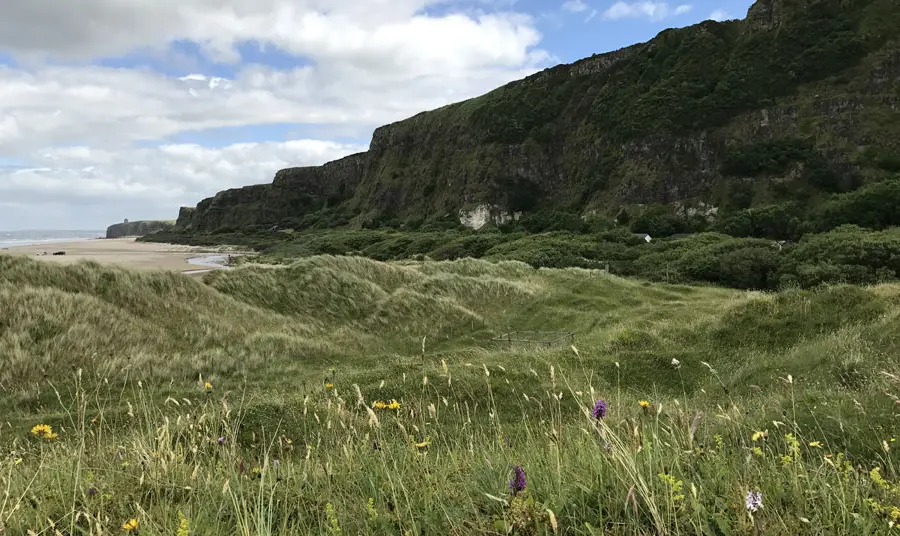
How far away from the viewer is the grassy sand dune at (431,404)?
285 cm

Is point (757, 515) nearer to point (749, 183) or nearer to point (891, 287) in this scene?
point (891, 287)

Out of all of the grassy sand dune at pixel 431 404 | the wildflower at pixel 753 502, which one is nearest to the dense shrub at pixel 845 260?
the grassy sand dune at pixel 431 404

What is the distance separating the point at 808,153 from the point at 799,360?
7786 centimetres

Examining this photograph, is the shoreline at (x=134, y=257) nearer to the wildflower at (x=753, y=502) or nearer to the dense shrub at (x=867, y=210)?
the wildflower at (x=753, y=502)

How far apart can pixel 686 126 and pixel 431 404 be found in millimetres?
97533

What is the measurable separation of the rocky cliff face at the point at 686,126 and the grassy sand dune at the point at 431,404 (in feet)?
195

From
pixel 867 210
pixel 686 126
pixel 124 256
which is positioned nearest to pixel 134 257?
pixel 124 256

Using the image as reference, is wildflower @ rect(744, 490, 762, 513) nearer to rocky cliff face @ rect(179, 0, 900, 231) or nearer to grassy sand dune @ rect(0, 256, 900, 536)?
grassy sand dune @ rect(0, 256, 900, 536)

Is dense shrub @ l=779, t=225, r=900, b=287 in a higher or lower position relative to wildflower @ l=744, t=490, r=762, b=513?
lower

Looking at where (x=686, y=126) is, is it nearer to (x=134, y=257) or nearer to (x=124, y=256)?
(x=134, y=257)

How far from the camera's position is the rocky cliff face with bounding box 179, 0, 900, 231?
244ft

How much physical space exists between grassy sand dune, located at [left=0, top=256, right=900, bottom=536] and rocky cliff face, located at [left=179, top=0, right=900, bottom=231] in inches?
2344

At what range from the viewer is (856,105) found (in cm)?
7400

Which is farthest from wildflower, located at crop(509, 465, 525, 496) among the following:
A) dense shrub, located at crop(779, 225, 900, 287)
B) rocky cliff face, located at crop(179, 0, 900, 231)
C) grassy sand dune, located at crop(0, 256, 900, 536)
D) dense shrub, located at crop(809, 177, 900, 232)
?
rocky cliff face, located at crop(179, 0, 900, 231)
